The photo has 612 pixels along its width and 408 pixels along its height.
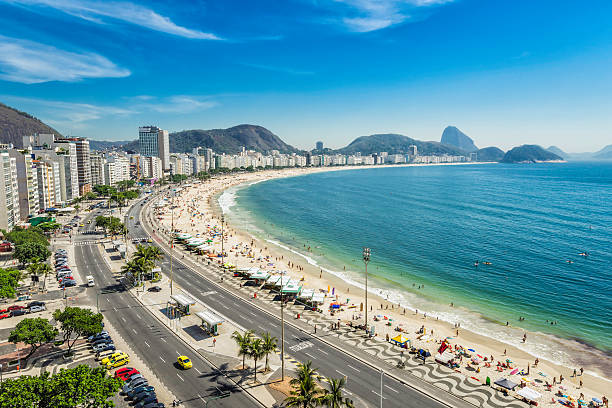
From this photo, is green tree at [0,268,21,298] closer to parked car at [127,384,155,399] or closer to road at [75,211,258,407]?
road at [75,211,258,407]

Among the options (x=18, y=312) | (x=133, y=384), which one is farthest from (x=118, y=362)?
(x=18, y=312)

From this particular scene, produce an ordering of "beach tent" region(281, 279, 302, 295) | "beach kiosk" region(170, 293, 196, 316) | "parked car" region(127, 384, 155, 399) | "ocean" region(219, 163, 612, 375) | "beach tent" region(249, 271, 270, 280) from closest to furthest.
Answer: "parked car" region(127, 384, 155, 399), "beach kiosk" region(170, 293, 196, 316), "ocean" region(219, 163, 612, 375), "beach tent" region(281, 279, 302, 295), "beach tent" region(249, 271, 270, 280)

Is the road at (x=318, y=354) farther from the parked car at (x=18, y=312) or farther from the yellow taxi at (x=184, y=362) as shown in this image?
the parked car at (x=18, y=312)

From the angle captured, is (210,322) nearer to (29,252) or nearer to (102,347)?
(102,347)

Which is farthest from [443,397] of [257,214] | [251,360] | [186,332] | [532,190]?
[532,190]

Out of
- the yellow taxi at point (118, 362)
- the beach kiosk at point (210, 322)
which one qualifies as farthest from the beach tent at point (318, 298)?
the yellow taxi at point (118, 362)

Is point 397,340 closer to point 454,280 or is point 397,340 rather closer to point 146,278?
point 454,280

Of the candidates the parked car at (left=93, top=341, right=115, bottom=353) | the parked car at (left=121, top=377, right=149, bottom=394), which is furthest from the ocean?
the parked car at (left=93, top=341, right=115, bottom=353)
